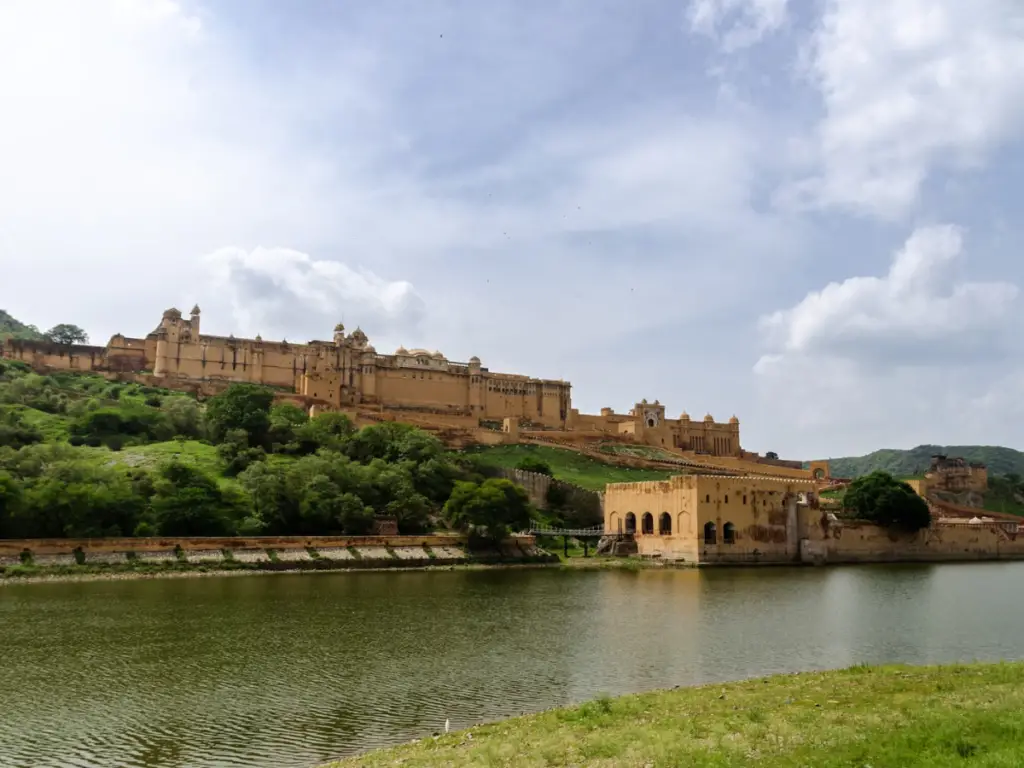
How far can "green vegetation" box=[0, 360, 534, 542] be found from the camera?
3559 centimetres

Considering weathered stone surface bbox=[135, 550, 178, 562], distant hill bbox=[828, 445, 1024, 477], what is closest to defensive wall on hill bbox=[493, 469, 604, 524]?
weathered stone surface bbox=[135, 550, 178, 562]

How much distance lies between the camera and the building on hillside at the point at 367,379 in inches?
2739

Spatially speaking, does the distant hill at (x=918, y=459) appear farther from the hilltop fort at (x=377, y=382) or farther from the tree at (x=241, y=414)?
the tree at (x=241, y=414)

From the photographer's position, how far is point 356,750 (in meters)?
11.3

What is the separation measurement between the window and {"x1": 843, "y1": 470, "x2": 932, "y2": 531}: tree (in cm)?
1002

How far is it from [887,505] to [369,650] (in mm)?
37862

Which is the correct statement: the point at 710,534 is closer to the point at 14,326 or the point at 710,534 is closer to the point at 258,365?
the point at 258,365

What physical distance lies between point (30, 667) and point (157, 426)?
131ft

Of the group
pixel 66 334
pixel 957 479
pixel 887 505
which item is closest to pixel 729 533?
pixel 887 505

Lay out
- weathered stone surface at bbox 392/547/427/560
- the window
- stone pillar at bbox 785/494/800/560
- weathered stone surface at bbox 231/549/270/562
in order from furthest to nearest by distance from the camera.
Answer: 1. stone pillar at bbox 785/494/800/560
2. the window
3. weathered stone surface at bbox 392/547/427/560
4. weathered stone surface at bbox 231/549/270/562

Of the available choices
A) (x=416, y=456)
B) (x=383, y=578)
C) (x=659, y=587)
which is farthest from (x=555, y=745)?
(x=416, y=456)

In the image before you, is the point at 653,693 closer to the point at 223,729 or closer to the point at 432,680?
the point at 432,680

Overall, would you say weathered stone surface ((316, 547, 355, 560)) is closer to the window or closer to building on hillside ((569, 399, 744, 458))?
the window

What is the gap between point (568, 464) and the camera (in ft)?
206
